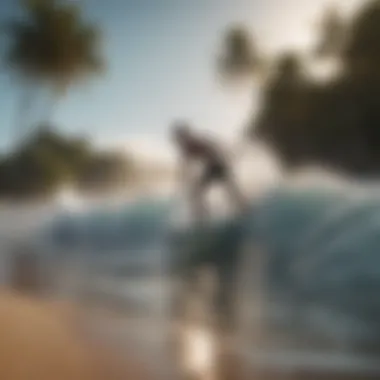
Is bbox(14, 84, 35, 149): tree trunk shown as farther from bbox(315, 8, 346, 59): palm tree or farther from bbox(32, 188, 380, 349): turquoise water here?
bbox(315, 8, 346, 59): palm tree

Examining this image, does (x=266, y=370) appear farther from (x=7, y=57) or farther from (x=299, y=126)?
(x=7, y=57)

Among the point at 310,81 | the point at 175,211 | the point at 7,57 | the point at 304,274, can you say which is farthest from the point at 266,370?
the point at 7,57

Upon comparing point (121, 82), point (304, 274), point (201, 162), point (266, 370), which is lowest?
point (266, 370)

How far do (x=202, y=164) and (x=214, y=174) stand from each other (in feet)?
0.07

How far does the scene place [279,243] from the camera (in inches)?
33.6

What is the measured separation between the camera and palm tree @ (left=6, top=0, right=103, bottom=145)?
0.90m

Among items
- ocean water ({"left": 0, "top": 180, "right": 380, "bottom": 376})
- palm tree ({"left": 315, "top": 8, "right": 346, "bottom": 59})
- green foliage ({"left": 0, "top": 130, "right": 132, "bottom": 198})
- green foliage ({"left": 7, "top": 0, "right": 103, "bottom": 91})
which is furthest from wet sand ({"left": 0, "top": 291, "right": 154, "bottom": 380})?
palm tree ({"left": 315, "top": 8, "right": 346, "bottom": 59})

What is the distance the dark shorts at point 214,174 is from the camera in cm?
87

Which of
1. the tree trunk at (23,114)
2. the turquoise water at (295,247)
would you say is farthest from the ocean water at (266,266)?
the tree trunk at (23,114)

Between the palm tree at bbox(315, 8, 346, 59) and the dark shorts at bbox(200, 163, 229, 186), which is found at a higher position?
the palm tree at bbox(315, 8, 346, 59)

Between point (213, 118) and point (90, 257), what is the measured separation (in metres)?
0.25

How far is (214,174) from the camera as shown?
2.85ft

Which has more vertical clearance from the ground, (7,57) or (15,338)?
(7,57)

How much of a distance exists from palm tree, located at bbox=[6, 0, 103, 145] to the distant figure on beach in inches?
6.2
